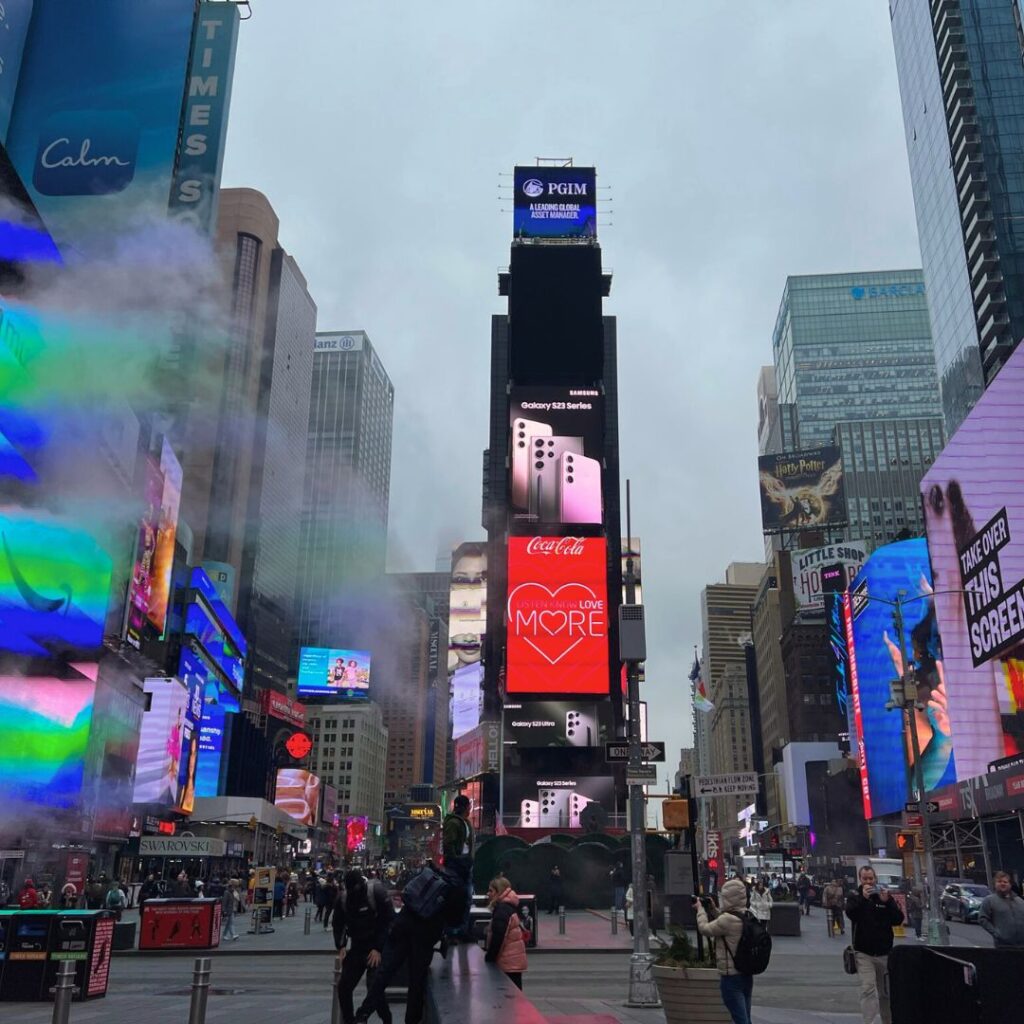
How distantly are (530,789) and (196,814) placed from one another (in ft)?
104

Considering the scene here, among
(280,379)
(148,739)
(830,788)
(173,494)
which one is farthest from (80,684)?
(280,379)

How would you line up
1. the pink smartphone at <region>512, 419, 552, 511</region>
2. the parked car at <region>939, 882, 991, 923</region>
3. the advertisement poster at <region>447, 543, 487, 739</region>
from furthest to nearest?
the advertisement poster at <region>447, 543, 487, 739</region> < the pink smartphone at <region>512, 419, 552, 511</region> < the parked car at <region>939, 882, 991, 923</region>

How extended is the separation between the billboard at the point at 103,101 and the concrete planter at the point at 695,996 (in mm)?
27332

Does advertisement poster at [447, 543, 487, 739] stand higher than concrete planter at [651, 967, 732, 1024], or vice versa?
advertisement poster at [447, 543, 487, 739]

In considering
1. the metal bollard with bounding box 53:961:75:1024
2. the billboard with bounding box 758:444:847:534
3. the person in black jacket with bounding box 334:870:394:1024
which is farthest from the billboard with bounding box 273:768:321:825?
the metal bollard with bounding box 53:961:75:1024

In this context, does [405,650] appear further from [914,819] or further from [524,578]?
[914,819]

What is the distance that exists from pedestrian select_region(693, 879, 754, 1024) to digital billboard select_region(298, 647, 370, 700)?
134 metres

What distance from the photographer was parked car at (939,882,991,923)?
33.3 m

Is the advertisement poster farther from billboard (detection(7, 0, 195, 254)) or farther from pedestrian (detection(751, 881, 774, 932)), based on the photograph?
billboard (detection(7, 0, 195, 254))

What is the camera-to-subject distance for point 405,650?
193250mm

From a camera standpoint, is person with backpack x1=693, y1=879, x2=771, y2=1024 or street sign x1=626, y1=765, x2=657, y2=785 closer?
person with backpack x1=693, y1=879, x2=771, y2=1024

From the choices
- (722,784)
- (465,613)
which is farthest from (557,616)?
(465,613)

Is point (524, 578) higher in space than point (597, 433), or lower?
lower

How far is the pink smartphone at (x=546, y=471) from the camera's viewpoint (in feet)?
268
